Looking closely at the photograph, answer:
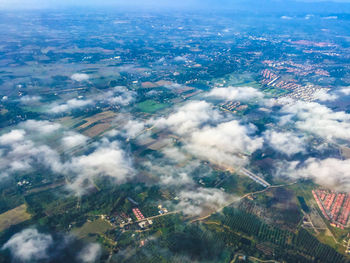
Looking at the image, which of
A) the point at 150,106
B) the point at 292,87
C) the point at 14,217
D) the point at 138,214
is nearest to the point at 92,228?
the point at 138,214

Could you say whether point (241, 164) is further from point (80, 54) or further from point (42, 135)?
point (80, 54)

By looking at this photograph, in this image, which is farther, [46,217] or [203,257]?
[46,217]

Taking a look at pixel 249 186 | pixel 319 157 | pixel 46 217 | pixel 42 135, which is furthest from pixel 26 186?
pixel 319 157

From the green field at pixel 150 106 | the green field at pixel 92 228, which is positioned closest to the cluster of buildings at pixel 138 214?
the green field at pixel 92 228

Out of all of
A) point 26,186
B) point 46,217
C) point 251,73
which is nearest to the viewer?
point 46,217

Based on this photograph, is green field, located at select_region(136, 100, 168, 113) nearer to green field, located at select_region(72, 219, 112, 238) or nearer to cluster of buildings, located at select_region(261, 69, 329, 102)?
cluster of buildings, located at select_region(261, 69, 329, 102)

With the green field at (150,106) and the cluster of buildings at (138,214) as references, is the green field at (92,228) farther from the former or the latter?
the green field at (150,106)
